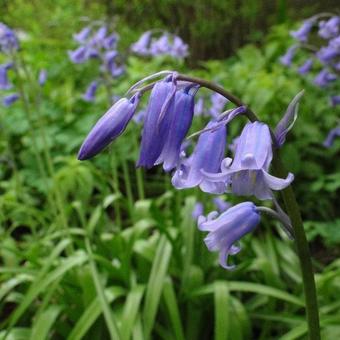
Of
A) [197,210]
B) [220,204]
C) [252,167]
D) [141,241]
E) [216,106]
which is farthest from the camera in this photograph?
Result: [216,106]

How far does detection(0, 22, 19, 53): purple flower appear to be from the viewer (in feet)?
9.87

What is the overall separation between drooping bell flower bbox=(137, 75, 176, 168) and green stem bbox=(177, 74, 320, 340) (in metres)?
0.06

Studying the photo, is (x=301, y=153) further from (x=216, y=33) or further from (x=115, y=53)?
(x=216, y=33)

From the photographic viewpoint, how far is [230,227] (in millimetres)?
1368

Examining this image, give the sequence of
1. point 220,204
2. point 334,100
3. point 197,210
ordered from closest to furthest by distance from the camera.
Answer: point 197,210, point 220,204, point 334,100

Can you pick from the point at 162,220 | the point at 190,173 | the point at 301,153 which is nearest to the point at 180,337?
the point at 162,220

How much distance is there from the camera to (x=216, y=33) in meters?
8.13

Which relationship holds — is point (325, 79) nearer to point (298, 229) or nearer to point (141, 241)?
point (141, 241)

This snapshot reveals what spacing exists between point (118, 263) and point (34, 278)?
46 cm

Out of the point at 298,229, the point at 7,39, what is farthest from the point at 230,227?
the point at 7,39

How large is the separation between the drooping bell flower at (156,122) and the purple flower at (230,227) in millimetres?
253

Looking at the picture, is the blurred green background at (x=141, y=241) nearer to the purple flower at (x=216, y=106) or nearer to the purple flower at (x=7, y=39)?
the purple flower at (x=216, y=106)

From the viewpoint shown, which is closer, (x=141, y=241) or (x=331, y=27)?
(x=141, y=241)

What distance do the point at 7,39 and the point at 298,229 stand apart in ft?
7.16
